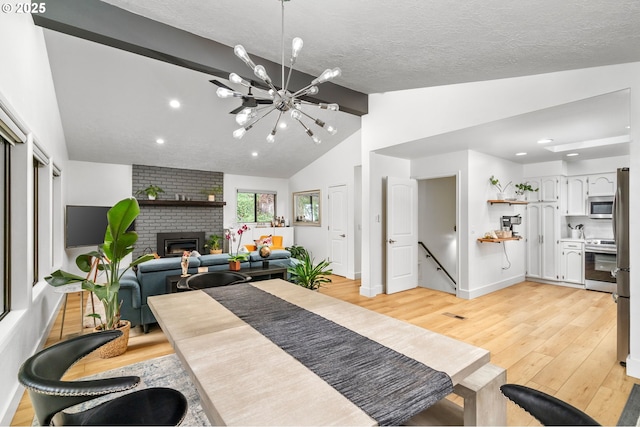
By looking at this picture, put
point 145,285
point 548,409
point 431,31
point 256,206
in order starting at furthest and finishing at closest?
point 256,206
point 145,285
point 431,31
point 548,409

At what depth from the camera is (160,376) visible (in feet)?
8.05

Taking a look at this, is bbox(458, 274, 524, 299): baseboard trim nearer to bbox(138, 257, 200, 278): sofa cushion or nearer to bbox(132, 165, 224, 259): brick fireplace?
bbox(138, 257, 200, 278): sofa cushion

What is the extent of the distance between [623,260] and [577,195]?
3.52 m

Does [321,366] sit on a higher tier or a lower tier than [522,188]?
lower

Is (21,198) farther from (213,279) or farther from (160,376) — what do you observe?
(160,376)

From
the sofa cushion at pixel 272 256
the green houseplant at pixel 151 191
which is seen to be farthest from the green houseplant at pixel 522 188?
the green houseplant at pixel 151 191

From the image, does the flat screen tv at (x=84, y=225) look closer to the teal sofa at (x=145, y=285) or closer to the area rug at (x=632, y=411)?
the teal sofa at (x=145, y=285)

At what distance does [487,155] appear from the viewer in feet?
16.2

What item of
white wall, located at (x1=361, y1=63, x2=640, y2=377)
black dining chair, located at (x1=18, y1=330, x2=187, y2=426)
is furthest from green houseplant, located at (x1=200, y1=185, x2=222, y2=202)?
black dining chair, located at (x1=18, y1=330, x2=187, y2=426)

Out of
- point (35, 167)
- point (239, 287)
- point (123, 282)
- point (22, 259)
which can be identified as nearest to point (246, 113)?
point (239, 287)

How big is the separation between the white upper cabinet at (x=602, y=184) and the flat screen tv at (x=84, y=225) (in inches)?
345

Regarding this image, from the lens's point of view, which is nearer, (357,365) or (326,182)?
(357,365)

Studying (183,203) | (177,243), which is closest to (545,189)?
(183,203)

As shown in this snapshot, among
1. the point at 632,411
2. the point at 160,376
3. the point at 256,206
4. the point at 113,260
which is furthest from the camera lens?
the point at 256,206
